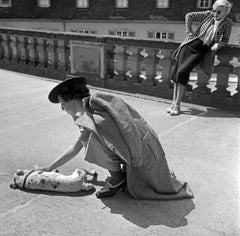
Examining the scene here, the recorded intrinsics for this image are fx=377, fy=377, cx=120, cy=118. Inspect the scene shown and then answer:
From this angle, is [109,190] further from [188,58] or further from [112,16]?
[112,16]

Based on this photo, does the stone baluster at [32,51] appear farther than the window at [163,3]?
No

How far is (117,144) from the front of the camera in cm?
297

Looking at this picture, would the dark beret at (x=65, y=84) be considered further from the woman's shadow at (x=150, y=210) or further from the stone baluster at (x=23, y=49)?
the stone baluster at (x=23, y=49)

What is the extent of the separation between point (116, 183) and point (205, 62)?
125 inches

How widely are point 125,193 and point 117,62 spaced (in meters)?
4.10

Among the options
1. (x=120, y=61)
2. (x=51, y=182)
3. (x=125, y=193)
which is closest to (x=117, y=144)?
(x=125, y=193)

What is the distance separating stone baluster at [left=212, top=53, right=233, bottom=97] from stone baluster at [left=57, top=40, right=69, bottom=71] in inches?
133

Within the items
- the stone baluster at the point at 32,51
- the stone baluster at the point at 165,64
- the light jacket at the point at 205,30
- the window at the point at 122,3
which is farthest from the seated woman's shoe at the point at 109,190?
the window at the point at 122,3

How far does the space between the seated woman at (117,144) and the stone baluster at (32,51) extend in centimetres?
572

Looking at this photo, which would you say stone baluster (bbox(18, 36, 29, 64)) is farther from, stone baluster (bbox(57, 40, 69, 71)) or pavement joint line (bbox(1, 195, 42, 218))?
pavement joint line (bbox(1, 195, 42, 218))

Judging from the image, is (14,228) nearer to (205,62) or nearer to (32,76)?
(205,62)

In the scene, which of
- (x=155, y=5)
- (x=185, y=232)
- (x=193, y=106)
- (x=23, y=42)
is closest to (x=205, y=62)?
(x=193, y=106)

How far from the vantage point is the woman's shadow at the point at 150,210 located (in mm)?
2945

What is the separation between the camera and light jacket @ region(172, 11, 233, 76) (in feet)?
17.9
